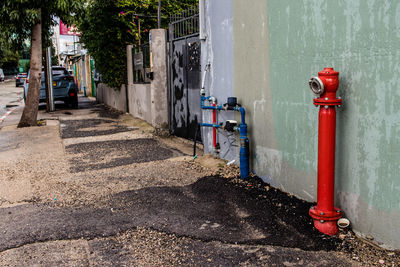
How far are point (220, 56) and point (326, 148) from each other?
2.87 metres

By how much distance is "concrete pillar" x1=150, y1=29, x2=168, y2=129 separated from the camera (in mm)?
8977

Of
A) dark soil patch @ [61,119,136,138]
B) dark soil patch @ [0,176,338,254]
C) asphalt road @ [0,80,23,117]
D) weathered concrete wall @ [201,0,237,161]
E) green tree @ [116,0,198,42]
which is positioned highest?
green tree @ [116,0,198,42]

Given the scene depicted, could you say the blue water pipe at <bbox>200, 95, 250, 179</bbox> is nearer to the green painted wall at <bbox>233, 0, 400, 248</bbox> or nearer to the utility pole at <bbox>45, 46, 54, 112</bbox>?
the green painted wall at <bbox>233, 0, 400, 248</bbox>

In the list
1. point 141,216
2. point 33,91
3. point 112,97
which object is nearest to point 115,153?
point 141,216

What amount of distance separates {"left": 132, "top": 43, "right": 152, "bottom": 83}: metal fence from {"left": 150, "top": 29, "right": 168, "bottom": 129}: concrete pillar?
3.68ft

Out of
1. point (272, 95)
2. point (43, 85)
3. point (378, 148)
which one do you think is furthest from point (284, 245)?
point (43, 85)

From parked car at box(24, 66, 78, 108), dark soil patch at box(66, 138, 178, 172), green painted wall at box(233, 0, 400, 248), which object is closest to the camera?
green painted wall at box(233, 0, 400, 248)

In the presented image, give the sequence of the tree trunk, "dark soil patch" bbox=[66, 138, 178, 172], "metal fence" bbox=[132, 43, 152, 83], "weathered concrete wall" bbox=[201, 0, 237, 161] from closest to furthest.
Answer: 1. "weathered concrete wall" bbox=[201, 0, 237, 161]
2. "dark soil patch" bbox=[66, 138, 178, 172]
3. "metal fence" bbox=[132, 43, 152, 83]
4. the tree trunk

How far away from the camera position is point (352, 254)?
3.11 metres

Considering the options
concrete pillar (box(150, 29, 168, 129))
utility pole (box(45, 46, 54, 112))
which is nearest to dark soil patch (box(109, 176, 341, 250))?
concrete pillar (box(150, 29, 168, 129))

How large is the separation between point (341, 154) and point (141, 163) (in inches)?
146

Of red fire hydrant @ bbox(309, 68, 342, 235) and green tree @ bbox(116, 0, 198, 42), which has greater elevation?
green tree @ bbox(116, 0, 198, 42)

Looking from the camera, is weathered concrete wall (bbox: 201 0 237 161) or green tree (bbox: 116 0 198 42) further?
green tree (bbox: 116 0 198 42)

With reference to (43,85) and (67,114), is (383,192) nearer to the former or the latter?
(67,114)
